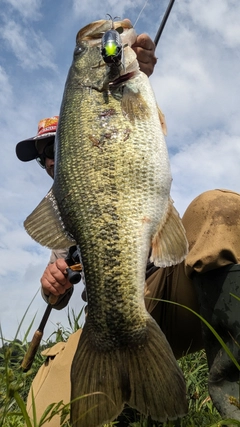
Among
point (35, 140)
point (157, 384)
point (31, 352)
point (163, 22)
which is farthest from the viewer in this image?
point (35, 140)

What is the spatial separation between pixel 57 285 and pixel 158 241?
979 mm

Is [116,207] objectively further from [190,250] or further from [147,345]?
[147,345]

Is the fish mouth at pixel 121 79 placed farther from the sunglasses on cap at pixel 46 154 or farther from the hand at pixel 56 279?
the sunglasses on cap at pixel 46 154

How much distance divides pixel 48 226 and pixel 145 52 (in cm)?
160

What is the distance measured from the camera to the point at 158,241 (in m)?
2.40

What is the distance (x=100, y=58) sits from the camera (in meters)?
3.02

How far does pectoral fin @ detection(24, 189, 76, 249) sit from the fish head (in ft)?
2.50

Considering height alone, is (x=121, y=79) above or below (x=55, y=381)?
above

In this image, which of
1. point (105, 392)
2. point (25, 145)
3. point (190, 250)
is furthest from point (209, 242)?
point (25, 145)

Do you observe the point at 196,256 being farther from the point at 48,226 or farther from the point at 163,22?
the point at 163,22

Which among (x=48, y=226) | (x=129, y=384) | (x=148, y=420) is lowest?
(x=148, y=420)

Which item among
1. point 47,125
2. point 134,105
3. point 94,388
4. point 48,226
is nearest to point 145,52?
point 134,105

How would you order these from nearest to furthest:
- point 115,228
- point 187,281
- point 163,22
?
point 115,228 → point 187,281 → point 163,22

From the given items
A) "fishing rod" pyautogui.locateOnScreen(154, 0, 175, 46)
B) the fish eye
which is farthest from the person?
"fishing rod" pyautogui.locateOnScreen(154, 0, 175, 46)
